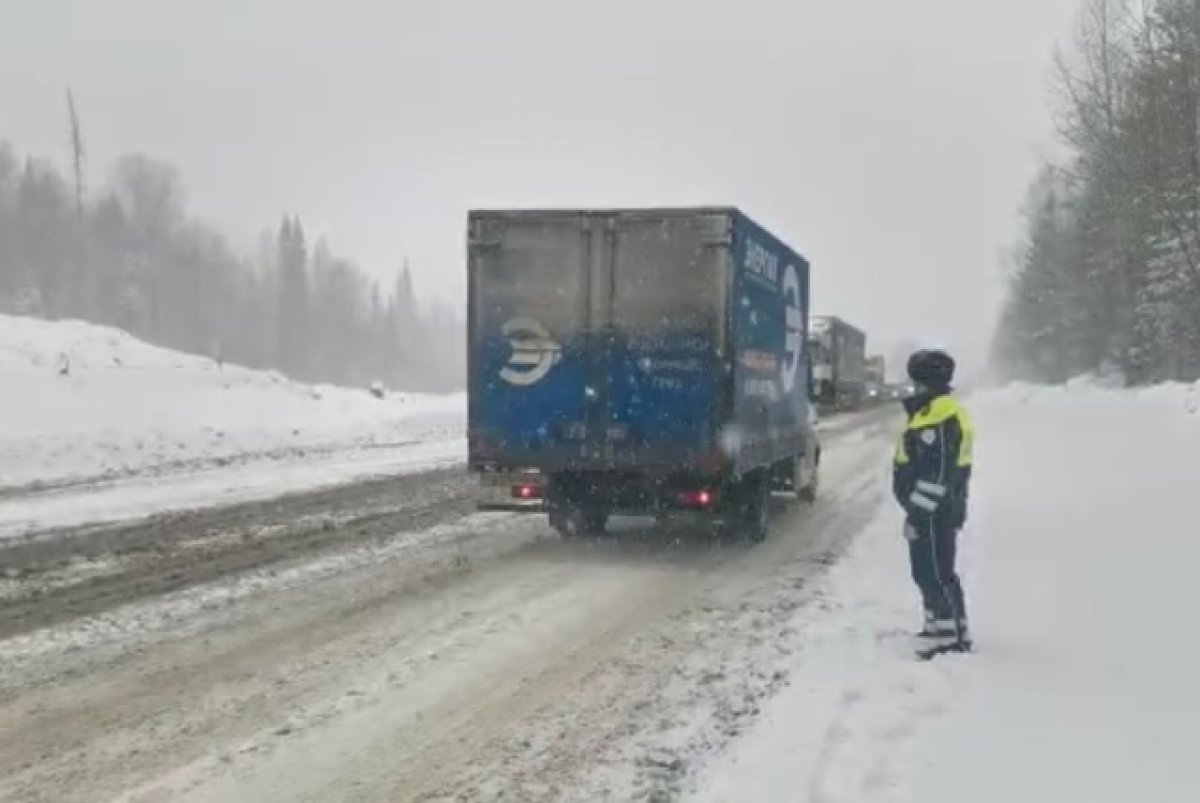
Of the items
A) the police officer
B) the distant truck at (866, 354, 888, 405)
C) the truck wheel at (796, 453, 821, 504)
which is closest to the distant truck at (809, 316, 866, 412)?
the distant truck at (866, 354, 888, 405)

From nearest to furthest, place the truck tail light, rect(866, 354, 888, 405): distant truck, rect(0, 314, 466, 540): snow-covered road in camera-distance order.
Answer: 1. the truck tail light
2. rect(0, 314, 466, 540): snow-covered road
3. rect(866, 354, 888, 405): distant truck

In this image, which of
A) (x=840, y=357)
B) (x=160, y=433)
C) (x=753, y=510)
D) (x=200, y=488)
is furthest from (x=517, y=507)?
(x=840, y=357)

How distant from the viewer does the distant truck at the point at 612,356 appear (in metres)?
11.4

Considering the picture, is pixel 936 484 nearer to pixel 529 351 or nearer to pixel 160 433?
pixel 529 351

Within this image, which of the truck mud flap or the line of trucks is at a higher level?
the line of trucks

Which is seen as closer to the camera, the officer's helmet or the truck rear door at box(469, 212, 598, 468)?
the officer's helmet

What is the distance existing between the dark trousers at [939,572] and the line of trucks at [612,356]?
4.03m

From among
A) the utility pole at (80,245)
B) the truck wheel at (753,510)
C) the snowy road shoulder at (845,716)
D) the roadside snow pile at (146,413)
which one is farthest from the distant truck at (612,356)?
the utility pole at (80,245)

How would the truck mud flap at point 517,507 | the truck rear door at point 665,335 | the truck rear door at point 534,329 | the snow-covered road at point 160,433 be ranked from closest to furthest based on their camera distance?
the truck rear door at point 665,335, the truck rear door at point 534,329, the truck mud flap at point 517,507, the snow-covered road at point 160,433

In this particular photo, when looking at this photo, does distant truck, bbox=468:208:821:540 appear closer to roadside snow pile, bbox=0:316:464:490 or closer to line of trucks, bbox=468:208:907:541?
line of trucks, bbox=468:208:907:541

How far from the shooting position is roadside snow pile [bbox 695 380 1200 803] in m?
5.07

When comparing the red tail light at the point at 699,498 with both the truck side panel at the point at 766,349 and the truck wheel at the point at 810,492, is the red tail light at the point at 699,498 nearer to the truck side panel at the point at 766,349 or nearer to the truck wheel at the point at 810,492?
the truck side panel at the point at 766,349

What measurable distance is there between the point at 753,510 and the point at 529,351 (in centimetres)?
307

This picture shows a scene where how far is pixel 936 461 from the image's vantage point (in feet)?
Answer: 24.1
